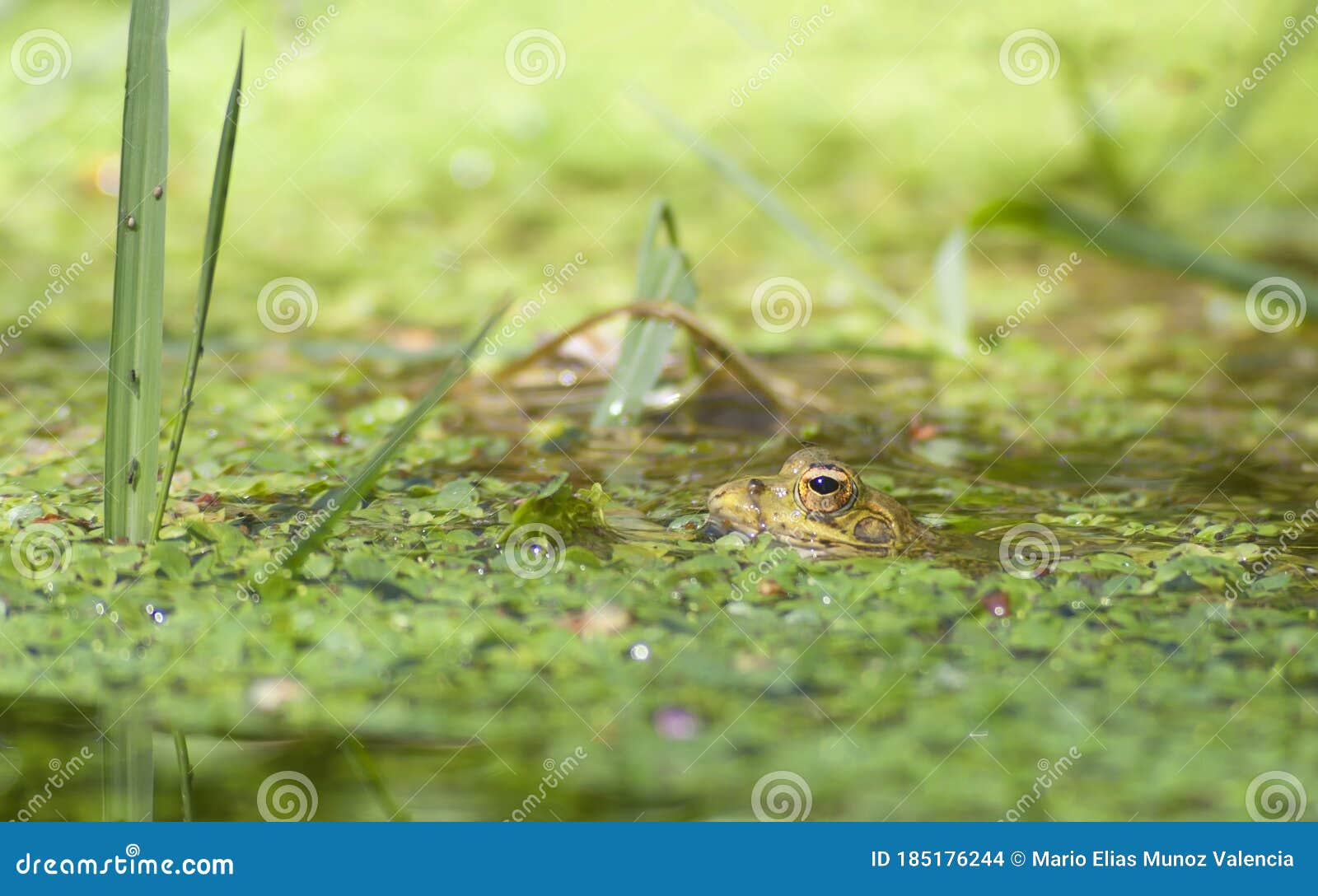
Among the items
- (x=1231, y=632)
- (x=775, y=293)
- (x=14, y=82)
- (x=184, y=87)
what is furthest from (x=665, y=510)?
(x=14, y=82)

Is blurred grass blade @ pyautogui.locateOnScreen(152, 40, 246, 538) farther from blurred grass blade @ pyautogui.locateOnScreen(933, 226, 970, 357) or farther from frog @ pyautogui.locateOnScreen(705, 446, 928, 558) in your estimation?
blurred grass blade @ pyautogui.locateOnScreen(933, 226, 970, 357)

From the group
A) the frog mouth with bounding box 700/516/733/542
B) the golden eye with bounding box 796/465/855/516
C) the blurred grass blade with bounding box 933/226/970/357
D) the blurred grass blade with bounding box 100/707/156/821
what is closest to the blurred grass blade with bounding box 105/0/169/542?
the blurred grass blade with bounding box 100/707/156/821

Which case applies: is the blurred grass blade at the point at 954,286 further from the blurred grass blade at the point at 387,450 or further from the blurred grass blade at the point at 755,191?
the blurred grass blade at the point at 387,450

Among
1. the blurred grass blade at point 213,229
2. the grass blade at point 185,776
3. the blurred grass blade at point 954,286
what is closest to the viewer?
the grass blade at point 185,776

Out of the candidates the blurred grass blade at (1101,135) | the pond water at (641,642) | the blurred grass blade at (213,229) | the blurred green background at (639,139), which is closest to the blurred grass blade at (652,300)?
the pond water at (641,642)

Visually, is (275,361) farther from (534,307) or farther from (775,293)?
(775,293)

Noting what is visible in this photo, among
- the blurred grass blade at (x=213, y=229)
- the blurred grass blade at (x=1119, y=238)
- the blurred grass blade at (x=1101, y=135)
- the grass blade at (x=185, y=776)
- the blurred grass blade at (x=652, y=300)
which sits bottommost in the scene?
the grass blade at (x=185, y=776)

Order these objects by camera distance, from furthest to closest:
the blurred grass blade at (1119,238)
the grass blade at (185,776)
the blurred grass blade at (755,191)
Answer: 1. the blurred grass blade at (1119,238)
2. the blurred grass blade at (755,191)
3. the grass blade at (185,776)
